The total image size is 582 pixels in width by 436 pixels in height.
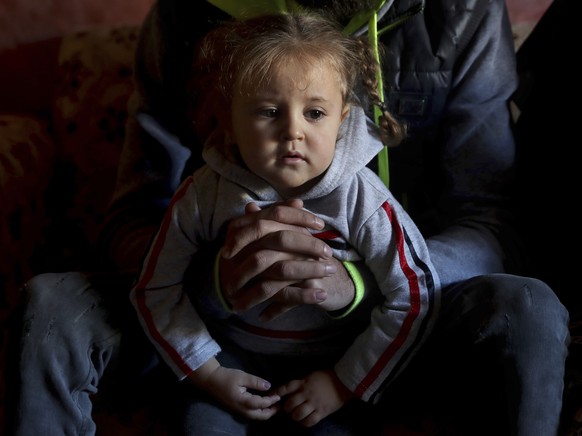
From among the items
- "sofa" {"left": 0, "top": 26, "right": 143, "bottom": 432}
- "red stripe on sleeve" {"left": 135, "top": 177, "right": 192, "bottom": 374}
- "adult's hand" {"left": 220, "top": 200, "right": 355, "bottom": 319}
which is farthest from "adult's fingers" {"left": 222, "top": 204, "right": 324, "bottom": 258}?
"sofa" {"left": 0, "top": 26, "right": 143, "bottom": 432}

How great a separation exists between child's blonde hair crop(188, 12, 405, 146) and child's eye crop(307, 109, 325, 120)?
0.05 meters

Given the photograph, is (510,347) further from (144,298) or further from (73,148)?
(73,148)

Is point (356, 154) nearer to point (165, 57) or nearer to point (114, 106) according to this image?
point (165, 57)

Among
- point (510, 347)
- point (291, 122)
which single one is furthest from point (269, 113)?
point (510, 347)

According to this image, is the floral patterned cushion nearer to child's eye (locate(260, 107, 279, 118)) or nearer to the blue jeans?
the blue jeans

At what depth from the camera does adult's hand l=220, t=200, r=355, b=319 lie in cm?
80

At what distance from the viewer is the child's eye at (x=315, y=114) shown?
78 cm

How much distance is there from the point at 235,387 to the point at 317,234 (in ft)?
Answer: 0.76

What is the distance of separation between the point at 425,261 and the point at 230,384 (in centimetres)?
30

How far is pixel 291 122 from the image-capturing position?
0.76 metres

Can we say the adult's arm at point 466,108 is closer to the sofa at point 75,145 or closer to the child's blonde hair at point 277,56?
the child's blonde hair at point 277,56

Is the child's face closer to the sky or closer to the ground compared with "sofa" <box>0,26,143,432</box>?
Result: closer to the sky

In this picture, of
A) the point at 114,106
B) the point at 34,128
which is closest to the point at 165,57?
the point at 114,106

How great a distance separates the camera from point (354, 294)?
0.84 meters
